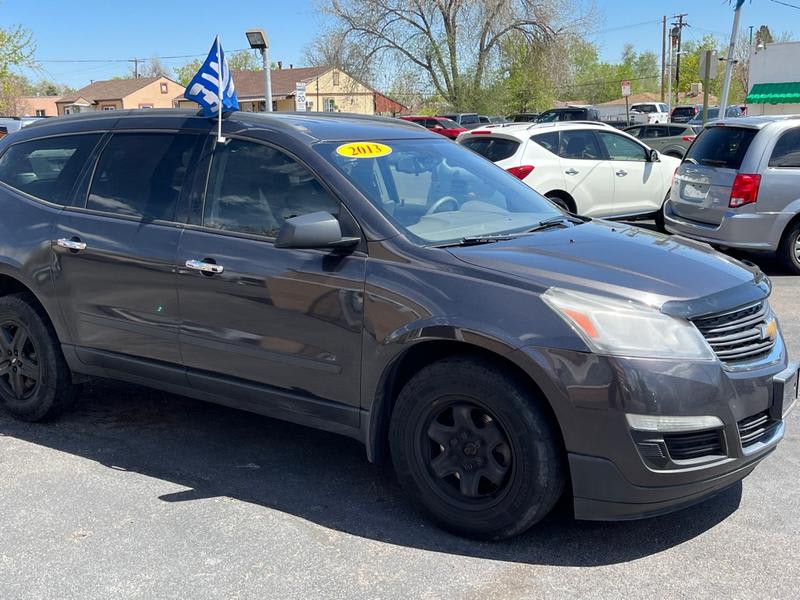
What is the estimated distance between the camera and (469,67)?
145ft

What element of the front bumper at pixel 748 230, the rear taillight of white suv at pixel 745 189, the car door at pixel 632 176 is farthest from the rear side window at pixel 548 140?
the rear taillight of white suv at pixel 745 189

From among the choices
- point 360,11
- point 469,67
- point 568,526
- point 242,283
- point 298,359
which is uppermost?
point 360,11

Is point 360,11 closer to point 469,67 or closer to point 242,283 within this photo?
point 469,67

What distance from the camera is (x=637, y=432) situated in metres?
3.03

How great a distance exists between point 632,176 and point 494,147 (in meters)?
2.13

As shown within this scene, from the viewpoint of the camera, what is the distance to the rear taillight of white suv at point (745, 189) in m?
8.64

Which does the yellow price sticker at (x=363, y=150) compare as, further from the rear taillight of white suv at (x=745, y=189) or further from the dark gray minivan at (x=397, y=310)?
the rear taillight of white suv at (x=745, y=189)

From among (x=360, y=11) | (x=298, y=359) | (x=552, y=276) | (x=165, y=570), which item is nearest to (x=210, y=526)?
(x=165, y=570)

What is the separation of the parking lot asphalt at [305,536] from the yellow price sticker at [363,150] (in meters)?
1.59

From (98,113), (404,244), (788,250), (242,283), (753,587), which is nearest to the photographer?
(753,587)

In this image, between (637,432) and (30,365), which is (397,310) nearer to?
(637,432)

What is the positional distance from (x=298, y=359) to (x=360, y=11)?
42.0 m

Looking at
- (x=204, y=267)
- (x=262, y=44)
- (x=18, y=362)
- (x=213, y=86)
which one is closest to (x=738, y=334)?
(x=204, y=267)

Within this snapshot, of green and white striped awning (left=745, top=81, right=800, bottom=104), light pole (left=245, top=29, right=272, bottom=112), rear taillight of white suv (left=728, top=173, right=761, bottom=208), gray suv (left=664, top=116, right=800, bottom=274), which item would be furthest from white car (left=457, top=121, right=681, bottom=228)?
green and white striped awning (left=745, top=81, right=800, bottom=104)
